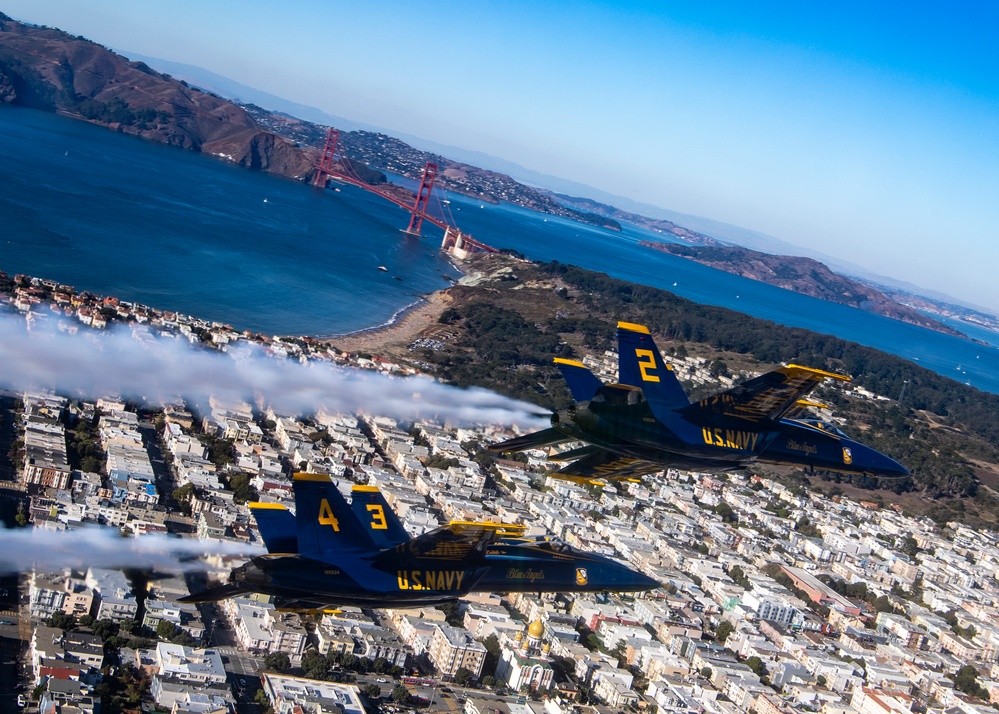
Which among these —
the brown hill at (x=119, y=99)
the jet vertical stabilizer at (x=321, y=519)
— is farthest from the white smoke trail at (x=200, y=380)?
the brown hill at (x=119, y=99)

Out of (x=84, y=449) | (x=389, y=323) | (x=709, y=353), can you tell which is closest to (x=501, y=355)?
(x=389, y=323)

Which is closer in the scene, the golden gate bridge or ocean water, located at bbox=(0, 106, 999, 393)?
ocean water, located at bbox=(0, 106, 999, 393)

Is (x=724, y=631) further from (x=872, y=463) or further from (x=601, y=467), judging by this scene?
(x=601, y=467)

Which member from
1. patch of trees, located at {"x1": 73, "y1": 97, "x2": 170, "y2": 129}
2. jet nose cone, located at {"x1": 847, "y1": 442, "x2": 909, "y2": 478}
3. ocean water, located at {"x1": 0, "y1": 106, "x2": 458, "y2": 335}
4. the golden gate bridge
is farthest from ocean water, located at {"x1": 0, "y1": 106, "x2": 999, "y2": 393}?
jet nose cone, located at {"x1": 847, "y1": 442, "x2": 909, "y2": 478}

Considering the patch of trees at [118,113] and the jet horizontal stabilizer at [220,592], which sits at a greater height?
the patch of trees at [118,113]

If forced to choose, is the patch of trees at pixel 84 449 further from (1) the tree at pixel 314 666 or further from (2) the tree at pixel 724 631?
(2) the tree at pixel 724 631

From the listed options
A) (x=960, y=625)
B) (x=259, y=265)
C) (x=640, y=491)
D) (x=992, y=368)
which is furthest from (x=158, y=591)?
(x=992, y=368)

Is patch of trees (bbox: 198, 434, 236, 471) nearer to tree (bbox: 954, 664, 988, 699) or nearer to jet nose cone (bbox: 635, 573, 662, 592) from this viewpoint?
jet nose cone (bbox: 635, 573, 662, 592)

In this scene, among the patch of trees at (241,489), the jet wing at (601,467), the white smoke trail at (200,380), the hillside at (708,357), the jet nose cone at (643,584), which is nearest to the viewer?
the jet wing at (601,467)
